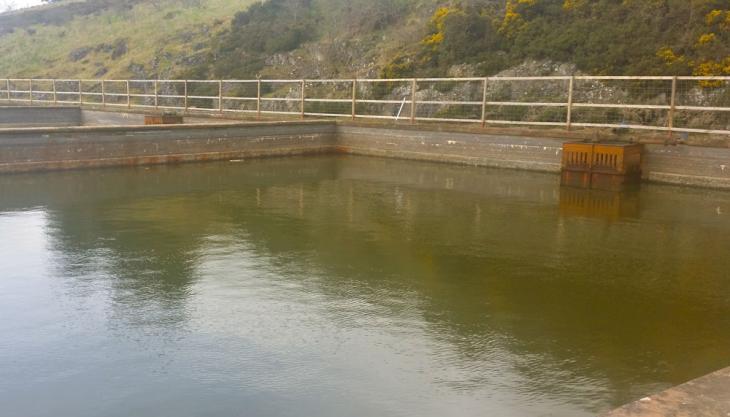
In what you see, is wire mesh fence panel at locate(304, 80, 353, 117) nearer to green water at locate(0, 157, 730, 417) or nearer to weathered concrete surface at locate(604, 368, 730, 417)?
green water at locate(0, 157, 730, 417)

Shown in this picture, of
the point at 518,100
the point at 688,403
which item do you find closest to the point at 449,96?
the point at 518,100

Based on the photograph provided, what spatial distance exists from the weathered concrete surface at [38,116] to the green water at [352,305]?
1679 centimetres

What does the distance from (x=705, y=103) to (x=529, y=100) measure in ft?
16.2

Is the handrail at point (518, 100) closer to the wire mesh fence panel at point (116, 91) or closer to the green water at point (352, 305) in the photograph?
the green water at point (352, 305)

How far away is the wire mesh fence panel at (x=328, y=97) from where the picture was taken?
26.5 metres

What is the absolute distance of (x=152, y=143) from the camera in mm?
15766

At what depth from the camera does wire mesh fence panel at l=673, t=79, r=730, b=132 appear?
18812 millimetres

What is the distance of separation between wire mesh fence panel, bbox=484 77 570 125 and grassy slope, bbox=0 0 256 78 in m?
24.6

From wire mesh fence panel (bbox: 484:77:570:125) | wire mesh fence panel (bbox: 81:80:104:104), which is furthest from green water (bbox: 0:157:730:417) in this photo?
wire mesh fence panel (bbox: 81:80:104:104)

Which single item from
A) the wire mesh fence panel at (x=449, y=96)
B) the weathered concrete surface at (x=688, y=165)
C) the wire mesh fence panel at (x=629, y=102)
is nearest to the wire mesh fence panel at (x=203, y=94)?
the wire mesh fence panel at (x=449, y=96)

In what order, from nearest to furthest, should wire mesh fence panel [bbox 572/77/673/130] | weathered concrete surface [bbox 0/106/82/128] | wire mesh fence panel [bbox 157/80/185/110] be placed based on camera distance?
wire mesh fence panel [bbox 572/77/673/130] < weathered concrete surface [bbox 0/106/82/128] < wire mesh fence panel [bbox 157/80/185/110]

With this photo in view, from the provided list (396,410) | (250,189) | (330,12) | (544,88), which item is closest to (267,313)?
(396,410)

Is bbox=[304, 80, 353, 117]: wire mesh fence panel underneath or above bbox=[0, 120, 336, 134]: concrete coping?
above

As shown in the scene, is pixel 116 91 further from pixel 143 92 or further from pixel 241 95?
pixel 241 95
